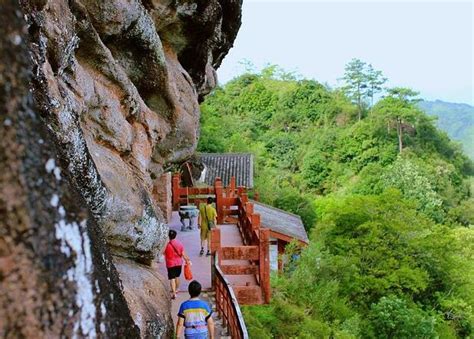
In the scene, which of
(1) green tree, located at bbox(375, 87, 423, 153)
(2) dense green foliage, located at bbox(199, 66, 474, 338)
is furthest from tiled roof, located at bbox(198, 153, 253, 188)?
(1) green tree, located at bbox(375, 87, 423, 153)

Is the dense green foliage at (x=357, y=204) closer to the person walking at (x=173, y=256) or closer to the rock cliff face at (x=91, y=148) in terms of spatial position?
the person walking at (x=173, y=256)

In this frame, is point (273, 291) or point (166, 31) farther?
point (273, 291)

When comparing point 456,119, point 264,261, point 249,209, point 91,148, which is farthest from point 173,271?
point 456,119

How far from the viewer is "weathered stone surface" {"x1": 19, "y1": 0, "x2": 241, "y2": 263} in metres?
5.70

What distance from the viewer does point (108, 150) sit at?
831cm

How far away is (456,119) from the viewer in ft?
458

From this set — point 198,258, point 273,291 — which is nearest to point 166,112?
point 198,258

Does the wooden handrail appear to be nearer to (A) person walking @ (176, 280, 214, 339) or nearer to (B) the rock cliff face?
(A) person walking @ (176, 280, 214, 339)

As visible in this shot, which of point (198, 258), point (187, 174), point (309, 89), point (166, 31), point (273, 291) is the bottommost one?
point (273, 291)

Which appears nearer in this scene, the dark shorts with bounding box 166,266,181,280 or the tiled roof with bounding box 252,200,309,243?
the dark shorts with bounding box 166,266,181,280

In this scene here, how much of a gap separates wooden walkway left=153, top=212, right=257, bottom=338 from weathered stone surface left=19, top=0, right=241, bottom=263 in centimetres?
134

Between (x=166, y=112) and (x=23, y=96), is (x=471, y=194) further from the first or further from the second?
(x=23, y=96)

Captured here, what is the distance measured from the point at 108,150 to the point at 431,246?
51.5ft

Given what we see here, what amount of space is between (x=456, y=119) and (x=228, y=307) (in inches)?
5651
